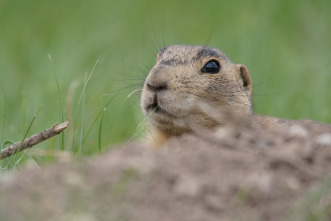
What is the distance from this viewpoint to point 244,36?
8.12 metres

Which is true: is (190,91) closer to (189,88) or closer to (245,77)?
(189,88)

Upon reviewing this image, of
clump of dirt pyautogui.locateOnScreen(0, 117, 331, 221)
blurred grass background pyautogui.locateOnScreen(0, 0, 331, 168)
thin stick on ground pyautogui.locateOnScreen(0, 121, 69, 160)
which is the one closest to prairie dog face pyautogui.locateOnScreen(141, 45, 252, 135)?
blurred grass background pyautogui.locateOnScreen(0, 0, 331, 168)

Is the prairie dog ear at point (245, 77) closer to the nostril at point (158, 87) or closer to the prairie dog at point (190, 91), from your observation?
the prairie dog at point (190, 91)

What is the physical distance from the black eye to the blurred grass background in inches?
27.5

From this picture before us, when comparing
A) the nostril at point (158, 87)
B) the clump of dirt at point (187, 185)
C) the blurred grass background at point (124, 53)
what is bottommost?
the blurred grass background at point (124, 53)

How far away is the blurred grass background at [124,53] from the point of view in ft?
21.6

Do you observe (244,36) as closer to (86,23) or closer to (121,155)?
(86,23)

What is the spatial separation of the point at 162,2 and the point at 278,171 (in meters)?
9.81

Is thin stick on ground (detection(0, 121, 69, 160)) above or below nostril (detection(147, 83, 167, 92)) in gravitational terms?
below

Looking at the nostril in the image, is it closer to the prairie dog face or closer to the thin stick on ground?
the prairie dog face

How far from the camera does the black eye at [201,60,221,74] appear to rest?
517 centimetres

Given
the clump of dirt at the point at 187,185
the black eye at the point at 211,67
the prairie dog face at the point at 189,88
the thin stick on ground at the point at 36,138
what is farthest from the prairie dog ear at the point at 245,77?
the clump of dirt at the point at 187,185

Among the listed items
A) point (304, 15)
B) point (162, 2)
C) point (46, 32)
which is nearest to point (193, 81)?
point (304, 15)

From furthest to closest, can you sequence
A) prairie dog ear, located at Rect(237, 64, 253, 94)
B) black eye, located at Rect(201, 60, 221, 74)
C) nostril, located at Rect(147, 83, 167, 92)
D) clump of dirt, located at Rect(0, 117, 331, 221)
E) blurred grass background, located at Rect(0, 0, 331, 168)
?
blurred grass background, located at Rect(0, 0, 331, 168)
prairie dog ear, located at Rect(237, 64, 253, 94)
black eye, located at Rect(201, 60, 221, 74)
nostril, located at Rect(147, 83, 167, 92)
clump of dirt, located at Rect(0, 117, 331, 221)
